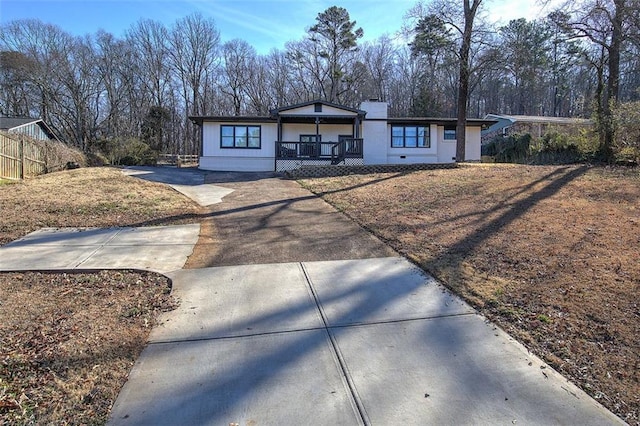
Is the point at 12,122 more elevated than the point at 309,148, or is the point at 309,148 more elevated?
the point at 12,122

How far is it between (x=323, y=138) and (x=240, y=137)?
4.82 metres

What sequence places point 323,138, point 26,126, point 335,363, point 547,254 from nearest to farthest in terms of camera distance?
point 335,363
point 547,254
point 323,138
point 26,126

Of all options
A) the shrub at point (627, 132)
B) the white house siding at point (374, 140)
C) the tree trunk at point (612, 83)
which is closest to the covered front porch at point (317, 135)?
the white house siding at point (374, 140)

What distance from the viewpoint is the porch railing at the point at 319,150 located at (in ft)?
67.5

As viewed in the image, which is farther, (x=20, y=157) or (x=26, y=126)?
(x=26, y=126)

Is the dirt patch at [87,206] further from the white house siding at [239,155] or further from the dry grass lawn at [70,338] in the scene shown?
the white house siding at [239,155]

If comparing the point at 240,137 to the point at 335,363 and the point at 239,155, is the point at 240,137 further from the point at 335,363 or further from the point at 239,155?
the point at 335,363

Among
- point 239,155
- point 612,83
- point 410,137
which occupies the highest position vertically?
point 612,83

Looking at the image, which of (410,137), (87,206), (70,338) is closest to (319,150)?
(410,137)

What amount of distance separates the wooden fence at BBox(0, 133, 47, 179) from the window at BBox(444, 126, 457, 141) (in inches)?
840

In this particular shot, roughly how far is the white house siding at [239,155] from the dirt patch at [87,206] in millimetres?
10068

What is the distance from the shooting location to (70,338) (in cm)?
328

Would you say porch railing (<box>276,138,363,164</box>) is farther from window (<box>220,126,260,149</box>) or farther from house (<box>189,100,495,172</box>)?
window (<box>220,126,260,149</box>)

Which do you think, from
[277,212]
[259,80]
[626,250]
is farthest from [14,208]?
[259,80]
